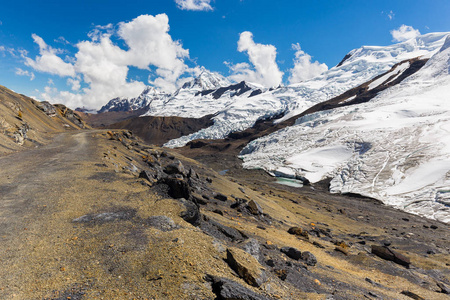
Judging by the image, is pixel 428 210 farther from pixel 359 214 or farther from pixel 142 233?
pixel 142 233

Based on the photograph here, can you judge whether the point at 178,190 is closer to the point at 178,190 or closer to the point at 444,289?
the point at 178,190

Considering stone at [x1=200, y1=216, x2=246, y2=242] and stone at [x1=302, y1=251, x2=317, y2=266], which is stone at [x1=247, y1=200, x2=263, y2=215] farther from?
stone at [x1=200, y1=216, x2=246, y2=242]

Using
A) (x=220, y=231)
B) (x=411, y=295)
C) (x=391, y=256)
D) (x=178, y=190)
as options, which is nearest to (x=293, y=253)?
(x=220, y=231)

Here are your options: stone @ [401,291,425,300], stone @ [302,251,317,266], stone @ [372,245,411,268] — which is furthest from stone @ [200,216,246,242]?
stone @ [372,245,411,268]

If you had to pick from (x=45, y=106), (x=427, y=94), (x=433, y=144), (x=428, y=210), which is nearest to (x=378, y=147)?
(x=433, y=144)

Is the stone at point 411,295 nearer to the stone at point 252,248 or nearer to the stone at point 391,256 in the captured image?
the stone at point 391,256
